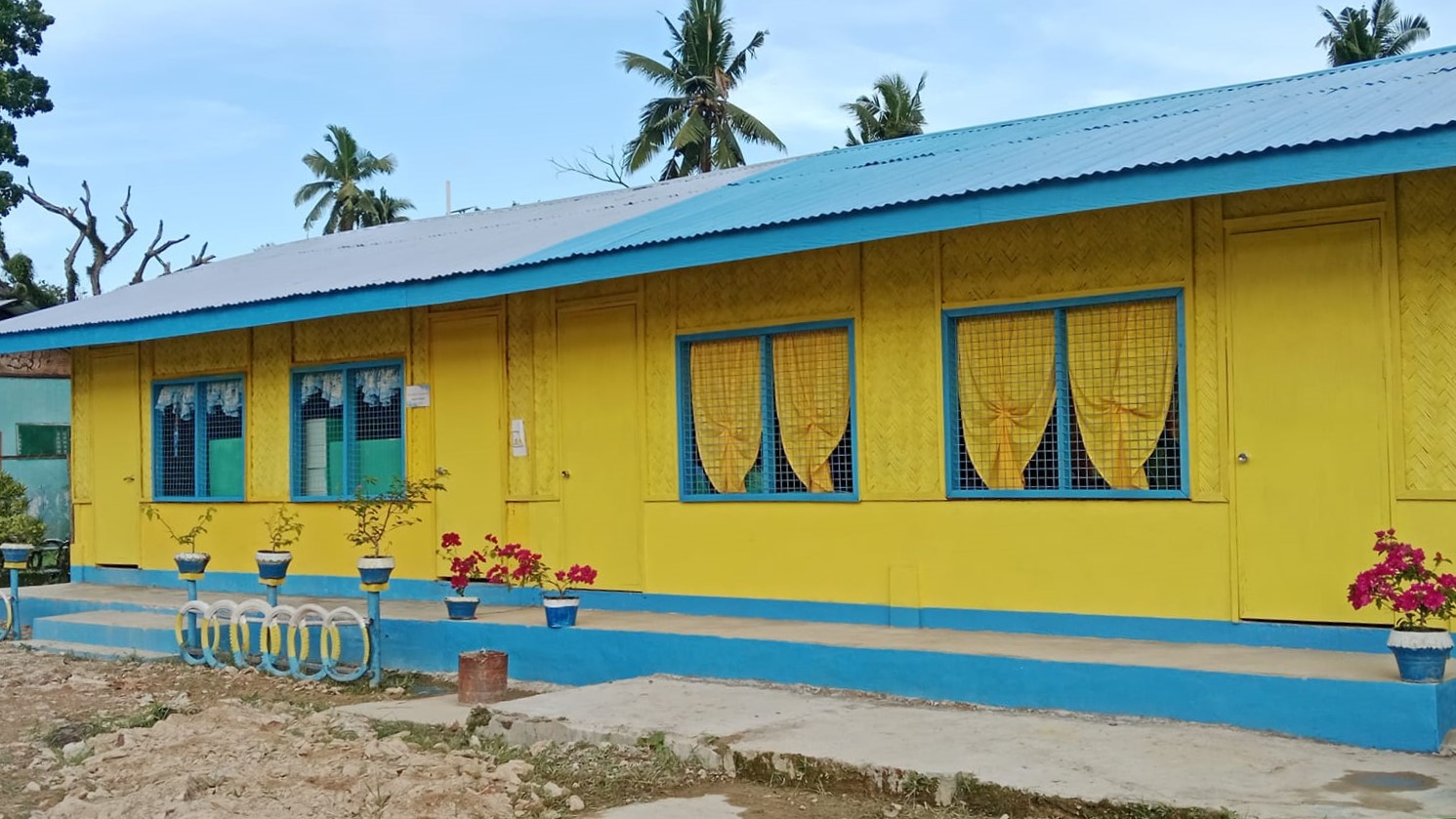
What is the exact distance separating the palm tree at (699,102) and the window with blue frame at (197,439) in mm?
21296

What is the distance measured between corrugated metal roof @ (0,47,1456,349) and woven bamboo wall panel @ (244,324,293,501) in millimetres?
591

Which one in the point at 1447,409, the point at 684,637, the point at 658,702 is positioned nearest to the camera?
the point at 1447,409

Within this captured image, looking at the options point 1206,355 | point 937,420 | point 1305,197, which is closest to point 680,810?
point 937,420

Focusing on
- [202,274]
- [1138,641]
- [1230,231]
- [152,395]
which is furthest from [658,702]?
[202,274]

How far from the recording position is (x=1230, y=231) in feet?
29.9

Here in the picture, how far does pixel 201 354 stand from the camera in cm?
1611

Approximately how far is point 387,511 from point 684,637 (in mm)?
4584

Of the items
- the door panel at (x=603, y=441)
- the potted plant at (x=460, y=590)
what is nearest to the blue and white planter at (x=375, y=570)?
the potted plant at (x=460, y=590)

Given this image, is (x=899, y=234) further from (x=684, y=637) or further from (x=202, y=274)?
(x=202, y=274)

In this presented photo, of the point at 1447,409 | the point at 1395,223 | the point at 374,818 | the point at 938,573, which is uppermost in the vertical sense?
the point at 1395,223

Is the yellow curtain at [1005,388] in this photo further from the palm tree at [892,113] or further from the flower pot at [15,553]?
the palm tree at [892,113]

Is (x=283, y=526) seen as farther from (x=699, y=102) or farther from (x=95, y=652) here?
(x=699, y=102)

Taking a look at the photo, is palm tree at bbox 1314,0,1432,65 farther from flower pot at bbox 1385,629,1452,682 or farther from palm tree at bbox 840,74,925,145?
flower pot at bbox 1385,629,1452,682

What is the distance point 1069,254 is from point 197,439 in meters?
10.2
